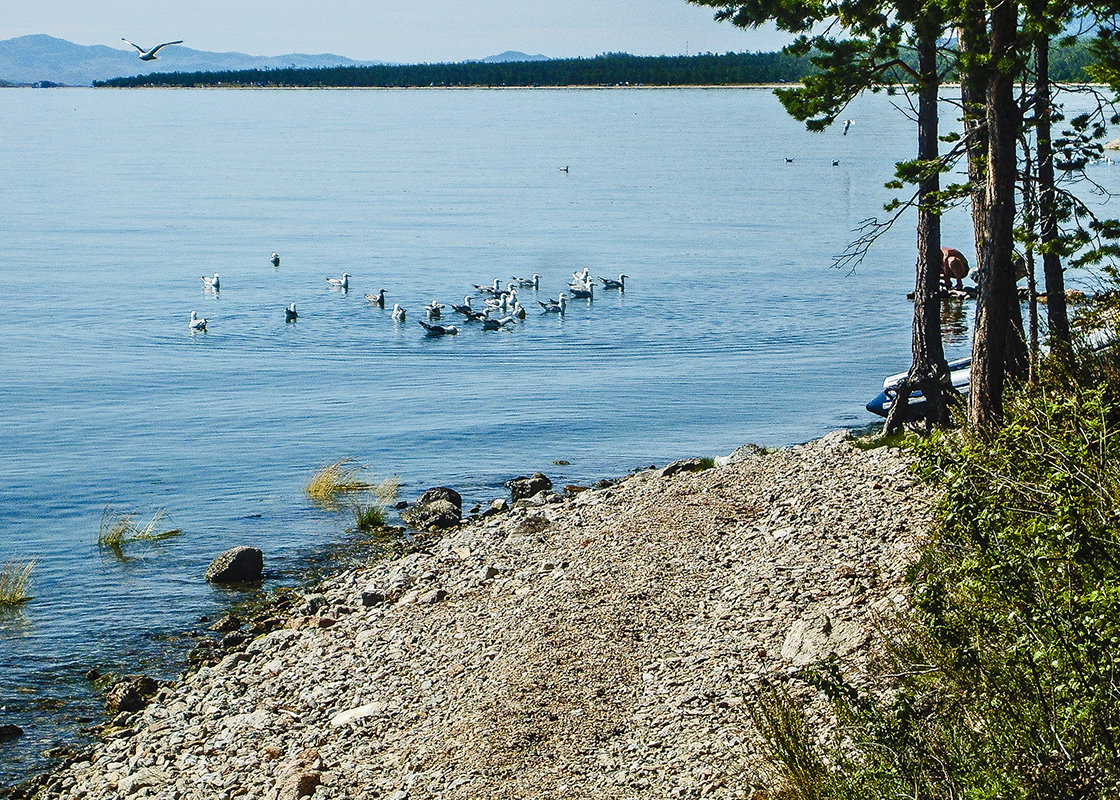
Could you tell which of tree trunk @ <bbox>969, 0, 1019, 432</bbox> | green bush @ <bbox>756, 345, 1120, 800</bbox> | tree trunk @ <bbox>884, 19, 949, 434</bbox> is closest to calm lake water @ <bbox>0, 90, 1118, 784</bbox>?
tree trunk @ <bbox>884, 19, 949, 434</bbox>

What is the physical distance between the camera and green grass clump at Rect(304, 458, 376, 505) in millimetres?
19734

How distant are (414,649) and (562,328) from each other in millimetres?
24564

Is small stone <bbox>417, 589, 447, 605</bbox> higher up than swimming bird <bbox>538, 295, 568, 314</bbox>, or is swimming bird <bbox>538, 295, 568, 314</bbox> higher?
swimming bird <bbox>538, 295, 568, 314</bbox>

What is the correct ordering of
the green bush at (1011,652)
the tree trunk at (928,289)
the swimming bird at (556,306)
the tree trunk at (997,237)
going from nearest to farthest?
the green bush at (1011,652) < the tree trunk at (997,237) < the tree trunk at (928,289) < the swimming bird at (556,306)

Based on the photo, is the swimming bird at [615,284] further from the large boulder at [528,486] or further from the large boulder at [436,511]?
the large boulder at [436,511]

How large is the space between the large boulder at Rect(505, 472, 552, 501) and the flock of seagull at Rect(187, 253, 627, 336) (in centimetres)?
1553

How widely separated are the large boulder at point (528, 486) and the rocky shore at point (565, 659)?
13.7 feet

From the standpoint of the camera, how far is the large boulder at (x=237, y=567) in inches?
615

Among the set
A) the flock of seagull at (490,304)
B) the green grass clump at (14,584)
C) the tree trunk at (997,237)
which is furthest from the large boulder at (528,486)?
the flock of seagull at (490,304)

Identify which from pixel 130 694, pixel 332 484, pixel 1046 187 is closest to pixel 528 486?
pixel 332 484

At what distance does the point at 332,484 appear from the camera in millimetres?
19938

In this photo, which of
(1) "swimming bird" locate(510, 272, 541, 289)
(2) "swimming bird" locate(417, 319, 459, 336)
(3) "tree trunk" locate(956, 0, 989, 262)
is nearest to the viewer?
(3) "tree trunk" locate(956, 0, 989, 262)

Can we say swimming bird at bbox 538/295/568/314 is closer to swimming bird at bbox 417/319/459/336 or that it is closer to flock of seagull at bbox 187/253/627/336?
flock of seagull at bbox 187/253/627/336

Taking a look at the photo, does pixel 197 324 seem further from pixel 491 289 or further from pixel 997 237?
pixel 997 237
